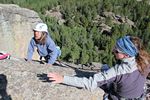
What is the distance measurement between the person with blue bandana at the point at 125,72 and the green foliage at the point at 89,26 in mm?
14023

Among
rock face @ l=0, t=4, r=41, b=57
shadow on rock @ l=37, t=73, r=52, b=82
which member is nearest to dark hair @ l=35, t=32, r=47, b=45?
shadow on rock @ l=37, t=73, r=52, b=82

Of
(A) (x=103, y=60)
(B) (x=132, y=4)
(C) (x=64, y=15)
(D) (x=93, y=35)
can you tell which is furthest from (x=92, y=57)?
(B) (x=132, y=4)

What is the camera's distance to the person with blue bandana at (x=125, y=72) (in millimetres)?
4031

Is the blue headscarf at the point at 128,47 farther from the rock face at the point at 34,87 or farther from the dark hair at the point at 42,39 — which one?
the dark hair at the point at 42,39

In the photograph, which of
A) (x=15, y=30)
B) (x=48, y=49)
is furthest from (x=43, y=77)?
(x=15, y=30)

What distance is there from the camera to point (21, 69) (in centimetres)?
572

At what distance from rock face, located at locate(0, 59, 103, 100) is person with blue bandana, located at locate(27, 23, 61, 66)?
3.82 feet

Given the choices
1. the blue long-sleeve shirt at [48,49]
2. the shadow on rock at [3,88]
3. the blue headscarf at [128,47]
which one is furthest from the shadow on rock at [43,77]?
the blue long-sleeve shirt at [48,49]

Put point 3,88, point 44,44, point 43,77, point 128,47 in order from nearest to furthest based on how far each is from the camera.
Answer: point 128,47 < point 43,77 < point 3,88 < point 44,44

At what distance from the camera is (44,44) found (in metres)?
7.12

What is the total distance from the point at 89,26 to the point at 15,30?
13940mm

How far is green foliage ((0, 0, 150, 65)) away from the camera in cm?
2080

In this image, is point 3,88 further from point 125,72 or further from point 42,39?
point 125,72

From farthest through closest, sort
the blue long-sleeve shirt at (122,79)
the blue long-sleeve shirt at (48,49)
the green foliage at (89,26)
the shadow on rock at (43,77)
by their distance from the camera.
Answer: the green foliage at (89,26), the blue long-sleeve shirt at (48,49), the shadow on rock at (43,77), the blue long-sleeve shirt at (122,79)
